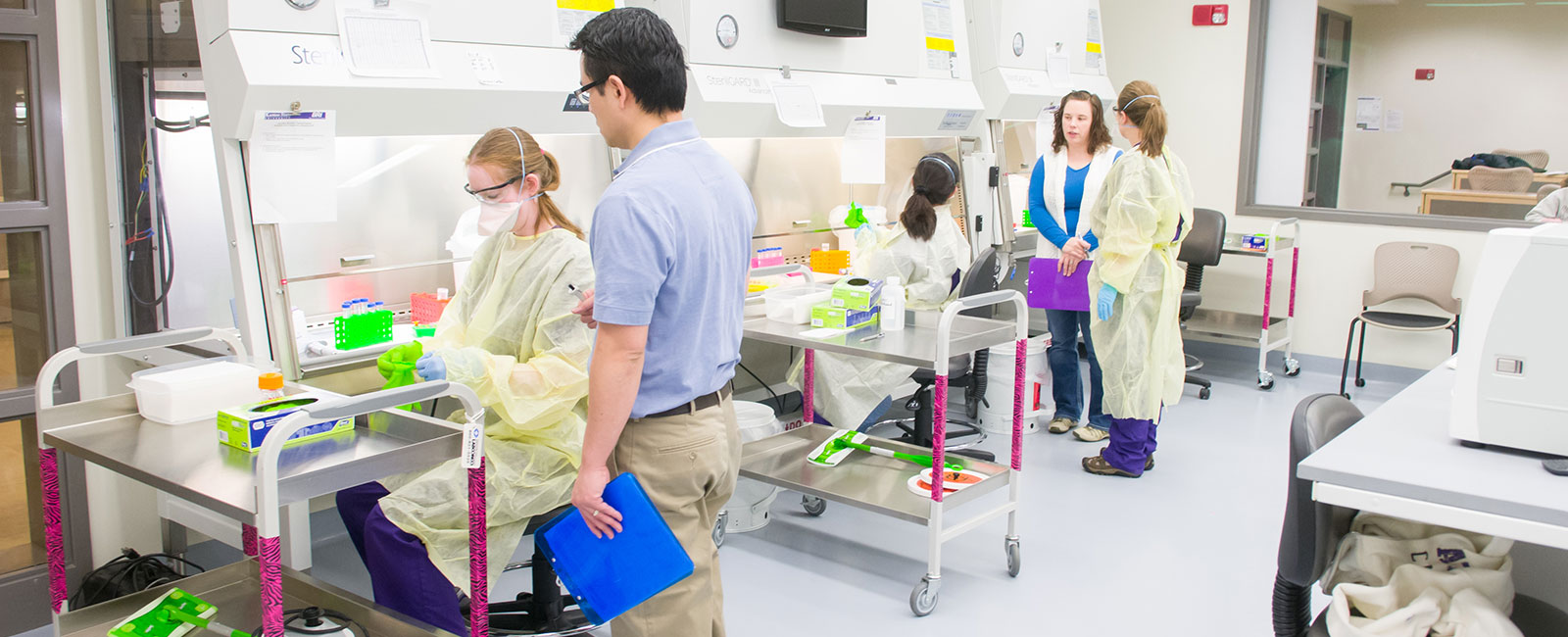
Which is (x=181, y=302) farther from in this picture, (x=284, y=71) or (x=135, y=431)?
(x=135, y=431)

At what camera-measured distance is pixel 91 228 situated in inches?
107

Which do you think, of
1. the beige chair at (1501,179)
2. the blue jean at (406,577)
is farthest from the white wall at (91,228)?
the beige chair at (1501,179)

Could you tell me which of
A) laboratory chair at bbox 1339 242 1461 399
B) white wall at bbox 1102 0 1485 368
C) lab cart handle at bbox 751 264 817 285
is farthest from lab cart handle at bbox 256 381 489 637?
white wall at bbox 1102 0 1485 368

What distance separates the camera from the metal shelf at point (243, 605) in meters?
2.19

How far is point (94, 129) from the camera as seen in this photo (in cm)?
269

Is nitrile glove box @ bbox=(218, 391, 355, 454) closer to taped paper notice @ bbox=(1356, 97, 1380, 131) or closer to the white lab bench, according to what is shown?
the white lab bench

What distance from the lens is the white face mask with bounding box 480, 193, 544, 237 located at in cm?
246

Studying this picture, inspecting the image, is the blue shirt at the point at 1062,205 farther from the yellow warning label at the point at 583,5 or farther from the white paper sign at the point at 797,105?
the yellow warning label at the point at 583,5

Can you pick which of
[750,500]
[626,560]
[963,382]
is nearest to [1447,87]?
[963,382]

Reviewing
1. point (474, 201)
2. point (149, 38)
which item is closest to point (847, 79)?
point (474, 201)

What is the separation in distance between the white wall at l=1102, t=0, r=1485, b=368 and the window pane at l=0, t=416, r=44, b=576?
5431 mm

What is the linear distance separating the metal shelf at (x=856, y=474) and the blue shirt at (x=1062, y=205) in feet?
4.57

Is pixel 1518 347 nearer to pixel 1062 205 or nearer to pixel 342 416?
pixel 342 416

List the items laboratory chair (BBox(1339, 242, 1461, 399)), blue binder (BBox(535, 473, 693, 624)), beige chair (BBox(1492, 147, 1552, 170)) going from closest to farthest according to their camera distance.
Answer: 1. blue binder (BBox(535, 473, 693, 624))
2. laboratory chair (BBox(1339, 242, 1461, 399))
3. beige chair (BBox(1492, 147, 1552, 170))
